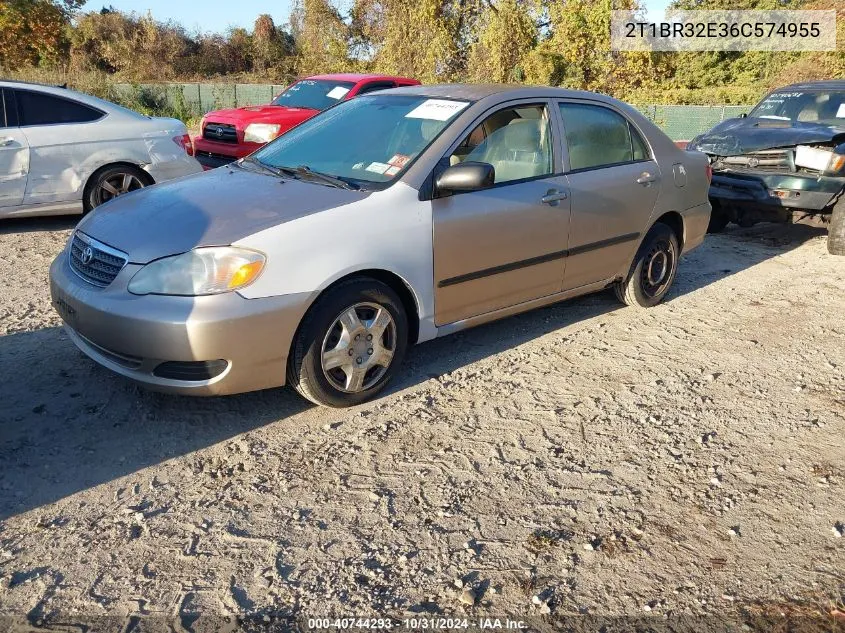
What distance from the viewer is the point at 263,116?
31.9ft

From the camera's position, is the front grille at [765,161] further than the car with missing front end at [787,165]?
Yes

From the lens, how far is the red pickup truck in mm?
9484

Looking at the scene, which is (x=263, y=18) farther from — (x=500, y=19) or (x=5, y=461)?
(x=5, y=461)

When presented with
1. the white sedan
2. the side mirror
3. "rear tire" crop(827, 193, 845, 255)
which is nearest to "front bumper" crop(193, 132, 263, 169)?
the white sedan

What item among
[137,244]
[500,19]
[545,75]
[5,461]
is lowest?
[5,461]

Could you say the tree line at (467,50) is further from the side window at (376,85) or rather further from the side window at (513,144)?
the side window at (513,144)

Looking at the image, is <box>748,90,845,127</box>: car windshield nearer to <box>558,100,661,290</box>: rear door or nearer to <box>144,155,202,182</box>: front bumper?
<box>558,100,661,290</box>: rear door

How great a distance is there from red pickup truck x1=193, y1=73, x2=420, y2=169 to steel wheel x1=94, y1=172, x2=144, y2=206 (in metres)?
1.82

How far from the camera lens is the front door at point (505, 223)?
13.6 feet

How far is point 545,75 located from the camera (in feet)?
74.6

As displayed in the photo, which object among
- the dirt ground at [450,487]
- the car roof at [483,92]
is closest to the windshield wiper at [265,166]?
the car roof at [483,92]

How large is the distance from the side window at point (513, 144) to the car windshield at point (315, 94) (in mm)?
6093

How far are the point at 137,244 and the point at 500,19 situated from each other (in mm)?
21097

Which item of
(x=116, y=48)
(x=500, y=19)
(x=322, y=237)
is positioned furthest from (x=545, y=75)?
(x=116, y=48)
